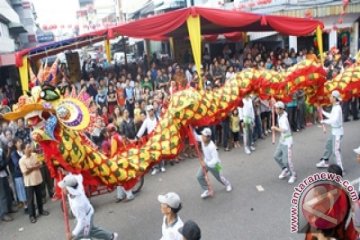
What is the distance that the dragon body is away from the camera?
4.84 meters

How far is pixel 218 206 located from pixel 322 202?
4.17 meters

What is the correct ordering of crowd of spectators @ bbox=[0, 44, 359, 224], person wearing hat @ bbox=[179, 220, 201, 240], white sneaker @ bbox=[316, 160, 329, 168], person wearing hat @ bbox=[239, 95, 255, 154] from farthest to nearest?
1. person wearing hat @ bbox=[239, 95, 255, 154]
2. white sneaker @ bbox=[316, 160, 329, 168]
3. crowd of spectators @ bbox=[0, 44, 359, 224]
4. person wearing hat @ bbox=[179, 220, 201, 240]

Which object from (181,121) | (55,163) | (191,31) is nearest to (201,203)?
(181,121)

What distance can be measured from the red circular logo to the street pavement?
3.04 metres

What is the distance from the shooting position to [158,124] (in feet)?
20.6

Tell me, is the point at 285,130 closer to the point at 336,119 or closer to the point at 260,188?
the point at 336,119

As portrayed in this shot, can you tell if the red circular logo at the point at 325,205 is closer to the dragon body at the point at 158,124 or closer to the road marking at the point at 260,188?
the dragon body at the point at 158,124

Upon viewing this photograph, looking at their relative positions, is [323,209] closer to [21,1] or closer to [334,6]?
[334,6]

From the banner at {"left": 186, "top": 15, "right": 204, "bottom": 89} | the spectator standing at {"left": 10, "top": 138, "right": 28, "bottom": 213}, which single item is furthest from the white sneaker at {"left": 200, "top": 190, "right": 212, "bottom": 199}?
the spectator standing at {"left": 10, "top": 138, "right": 28, "bottom": 213}

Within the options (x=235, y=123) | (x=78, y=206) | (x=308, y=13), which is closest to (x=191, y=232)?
(x=78, y=206)

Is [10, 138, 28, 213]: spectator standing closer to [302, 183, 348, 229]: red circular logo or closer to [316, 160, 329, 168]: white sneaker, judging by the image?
[316, 160, 329, 168]: white sneaker

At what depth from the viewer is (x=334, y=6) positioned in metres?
15.8

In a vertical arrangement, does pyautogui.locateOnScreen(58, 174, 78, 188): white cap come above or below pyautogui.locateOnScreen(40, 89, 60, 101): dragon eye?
below

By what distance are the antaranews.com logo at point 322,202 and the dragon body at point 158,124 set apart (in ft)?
11.1
